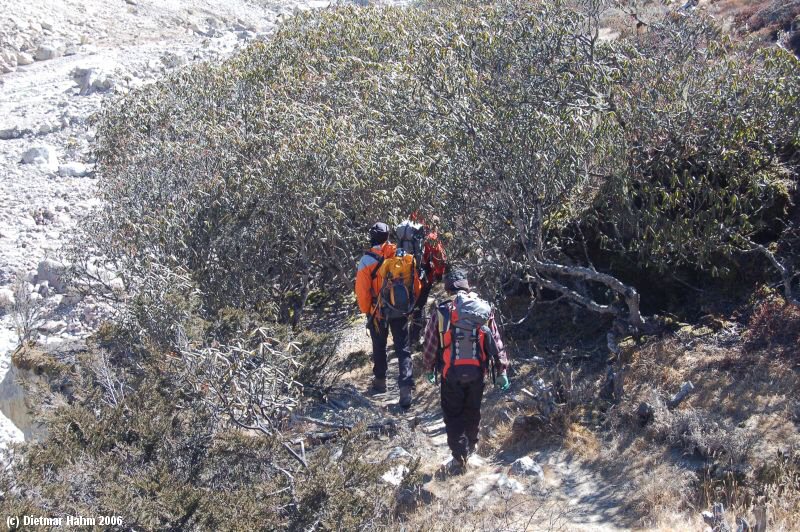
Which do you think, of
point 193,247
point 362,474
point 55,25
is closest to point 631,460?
point 362,474

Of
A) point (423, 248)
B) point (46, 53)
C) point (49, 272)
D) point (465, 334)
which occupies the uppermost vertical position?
point (46, 53)

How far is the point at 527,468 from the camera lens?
588cm

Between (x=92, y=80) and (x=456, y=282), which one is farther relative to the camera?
(x=92, y=80)

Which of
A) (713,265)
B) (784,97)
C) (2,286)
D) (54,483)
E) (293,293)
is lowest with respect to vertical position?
(2,286)

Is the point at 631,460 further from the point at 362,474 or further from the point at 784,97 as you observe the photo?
the point at 784,97

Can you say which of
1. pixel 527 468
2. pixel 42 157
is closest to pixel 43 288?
pixel 42 157

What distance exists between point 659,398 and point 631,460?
27.7 inches

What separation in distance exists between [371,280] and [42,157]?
15.7 m

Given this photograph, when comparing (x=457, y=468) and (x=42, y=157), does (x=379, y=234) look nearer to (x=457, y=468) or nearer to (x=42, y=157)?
(x=457, y=468)

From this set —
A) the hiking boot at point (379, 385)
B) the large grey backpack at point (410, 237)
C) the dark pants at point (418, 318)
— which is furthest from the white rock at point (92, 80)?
the large grey backpack at point (410, 237)

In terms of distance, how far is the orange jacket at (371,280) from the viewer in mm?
7125

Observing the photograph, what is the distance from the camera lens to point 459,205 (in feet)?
23.9

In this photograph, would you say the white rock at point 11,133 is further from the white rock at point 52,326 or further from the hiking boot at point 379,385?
the hiking boot at point 379,385

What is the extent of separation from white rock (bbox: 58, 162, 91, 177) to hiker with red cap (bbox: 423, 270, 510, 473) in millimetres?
16006
